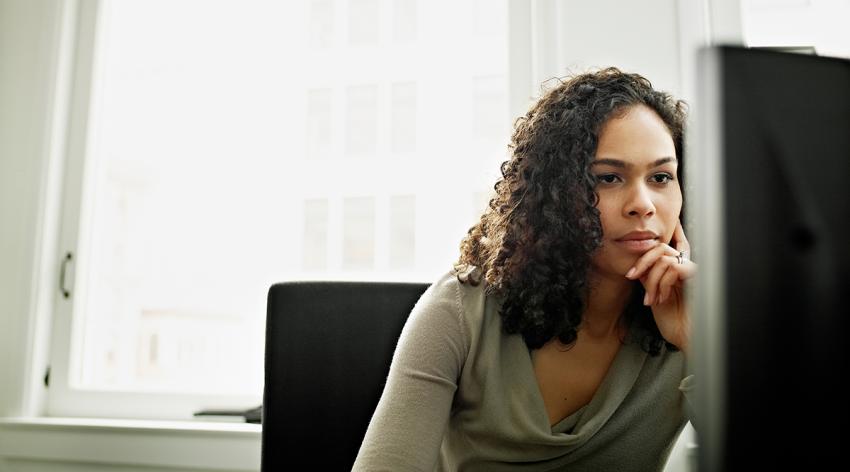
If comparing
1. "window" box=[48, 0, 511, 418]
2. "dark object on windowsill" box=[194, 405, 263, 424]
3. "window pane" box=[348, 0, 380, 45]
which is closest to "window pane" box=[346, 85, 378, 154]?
"window" box=[48, 0, 511, 418]

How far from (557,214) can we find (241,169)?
4.35 feet

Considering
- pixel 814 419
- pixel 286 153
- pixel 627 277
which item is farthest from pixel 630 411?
pixel 286 153

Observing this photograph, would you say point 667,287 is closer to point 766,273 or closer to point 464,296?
point 464,296

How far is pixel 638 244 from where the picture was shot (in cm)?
95

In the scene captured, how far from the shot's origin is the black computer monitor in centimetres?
27

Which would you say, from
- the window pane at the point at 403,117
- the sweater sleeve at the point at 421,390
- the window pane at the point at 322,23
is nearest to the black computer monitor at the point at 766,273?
the sweater sleeve at the point at 421,390

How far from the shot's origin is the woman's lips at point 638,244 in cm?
95

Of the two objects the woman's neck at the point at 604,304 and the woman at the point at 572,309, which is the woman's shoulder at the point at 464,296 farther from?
the woman's neck at the point at 604,304

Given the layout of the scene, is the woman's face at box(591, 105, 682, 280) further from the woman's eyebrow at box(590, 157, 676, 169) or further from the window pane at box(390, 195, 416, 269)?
the window pane at box(390, 195, 416, 269)

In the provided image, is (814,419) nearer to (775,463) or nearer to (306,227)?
(775,463)

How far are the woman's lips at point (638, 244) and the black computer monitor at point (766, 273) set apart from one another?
0.67m

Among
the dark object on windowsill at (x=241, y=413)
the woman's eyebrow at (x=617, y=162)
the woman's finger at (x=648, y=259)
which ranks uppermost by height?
the woman's eyebrow at (x=617, y=162)

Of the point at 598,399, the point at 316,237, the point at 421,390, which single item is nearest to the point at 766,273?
the point at 421,390

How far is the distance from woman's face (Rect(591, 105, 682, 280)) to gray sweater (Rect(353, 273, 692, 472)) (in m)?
0.18
